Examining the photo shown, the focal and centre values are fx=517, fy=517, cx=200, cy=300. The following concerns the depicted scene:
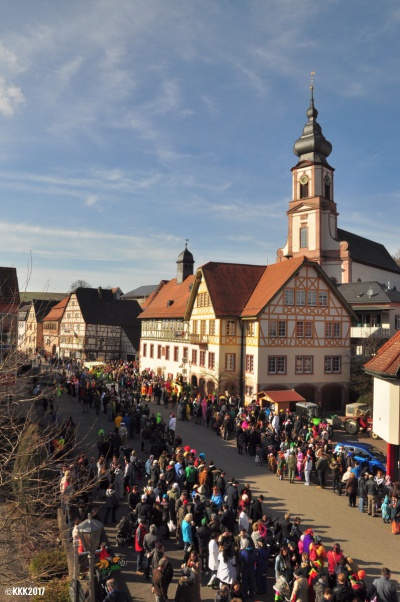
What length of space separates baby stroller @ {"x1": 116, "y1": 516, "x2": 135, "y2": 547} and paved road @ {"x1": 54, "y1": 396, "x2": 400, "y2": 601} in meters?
0.27

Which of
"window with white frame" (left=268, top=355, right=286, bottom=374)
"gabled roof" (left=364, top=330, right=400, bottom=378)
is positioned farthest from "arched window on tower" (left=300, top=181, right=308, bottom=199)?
"gabled roof" (left=364, top=330, right=400, bottom=378)

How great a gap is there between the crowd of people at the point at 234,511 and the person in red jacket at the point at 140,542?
0.02m

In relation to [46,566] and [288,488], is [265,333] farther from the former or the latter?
[46,566]

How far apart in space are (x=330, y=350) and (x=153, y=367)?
18.6 metres

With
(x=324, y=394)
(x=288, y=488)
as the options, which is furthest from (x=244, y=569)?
(x=324, y=394)

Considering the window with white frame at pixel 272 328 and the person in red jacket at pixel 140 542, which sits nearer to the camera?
the person in red jacket at pixel 140 542

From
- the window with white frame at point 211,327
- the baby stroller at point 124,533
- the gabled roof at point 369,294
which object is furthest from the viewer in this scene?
the gabled roof at point 369,294

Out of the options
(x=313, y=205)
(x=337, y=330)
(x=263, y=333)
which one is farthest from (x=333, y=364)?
(x=313, y=205)

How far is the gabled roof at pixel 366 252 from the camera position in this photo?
5747cm

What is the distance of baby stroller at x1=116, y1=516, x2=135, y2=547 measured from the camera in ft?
43.5

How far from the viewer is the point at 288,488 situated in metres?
18.3

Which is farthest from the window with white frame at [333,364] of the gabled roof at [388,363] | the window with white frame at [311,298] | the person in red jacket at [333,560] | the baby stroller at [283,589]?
the baby stroller at [283,589]

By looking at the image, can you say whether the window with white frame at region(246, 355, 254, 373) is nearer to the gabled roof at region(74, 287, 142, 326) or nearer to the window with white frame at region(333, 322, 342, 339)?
the window with white frame at region(333, 322, 342, 339)

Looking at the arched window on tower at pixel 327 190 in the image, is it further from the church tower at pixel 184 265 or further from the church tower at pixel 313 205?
the church tower at pixel 184 265
